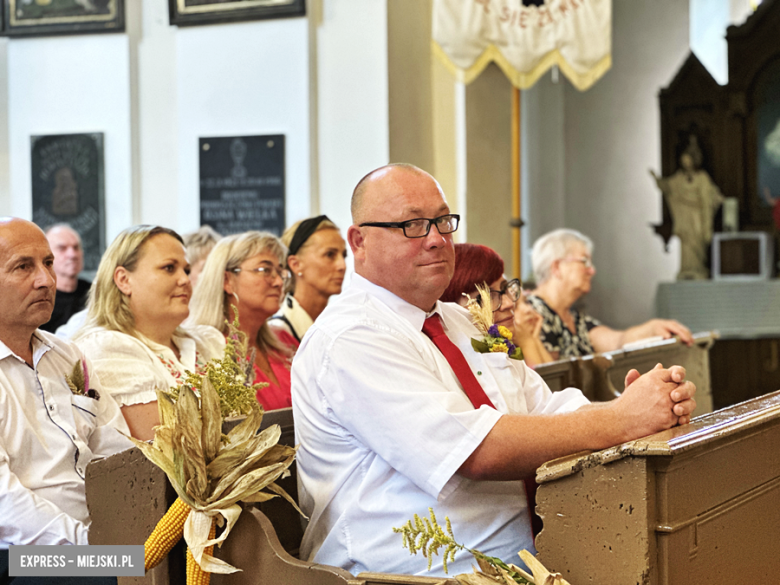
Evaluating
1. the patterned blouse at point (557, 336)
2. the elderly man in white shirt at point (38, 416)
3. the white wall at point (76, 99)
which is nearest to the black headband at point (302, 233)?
the patterned blouse at point (557, 336)

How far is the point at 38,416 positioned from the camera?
2.65m

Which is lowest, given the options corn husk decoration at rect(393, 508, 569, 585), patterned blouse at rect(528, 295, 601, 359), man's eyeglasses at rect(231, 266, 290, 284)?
corn husk decoration at rect(393, 508, 569, 585)

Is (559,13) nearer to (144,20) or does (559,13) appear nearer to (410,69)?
(410,69)

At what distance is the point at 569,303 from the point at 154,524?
12.5 ft

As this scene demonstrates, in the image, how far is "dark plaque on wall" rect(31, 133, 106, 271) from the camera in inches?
277

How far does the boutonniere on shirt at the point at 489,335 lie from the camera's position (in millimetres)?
2482

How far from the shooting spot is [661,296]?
10.9 meters

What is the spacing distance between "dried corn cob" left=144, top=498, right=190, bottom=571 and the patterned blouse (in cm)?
339

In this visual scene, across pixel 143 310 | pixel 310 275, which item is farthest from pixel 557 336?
pixel 143 310

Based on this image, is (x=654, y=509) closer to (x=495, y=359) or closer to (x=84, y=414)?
(x=495, y=359)

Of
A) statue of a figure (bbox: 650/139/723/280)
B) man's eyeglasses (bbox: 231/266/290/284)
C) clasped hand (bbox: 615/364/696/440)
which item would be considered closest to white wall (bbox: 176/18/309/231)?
man's eyeglasses (bbox: 231/266/290/284)

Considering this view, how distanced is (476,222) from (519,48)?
166 centimetres

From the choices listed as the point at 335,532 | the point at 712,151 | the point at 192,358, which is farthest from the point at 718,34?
the point at 335,532

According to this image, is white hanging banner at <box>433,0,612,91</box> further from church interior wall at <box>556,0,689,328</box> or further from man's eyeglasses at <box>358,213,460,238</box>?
church interior wall at <box>556,0,689,328</box>
